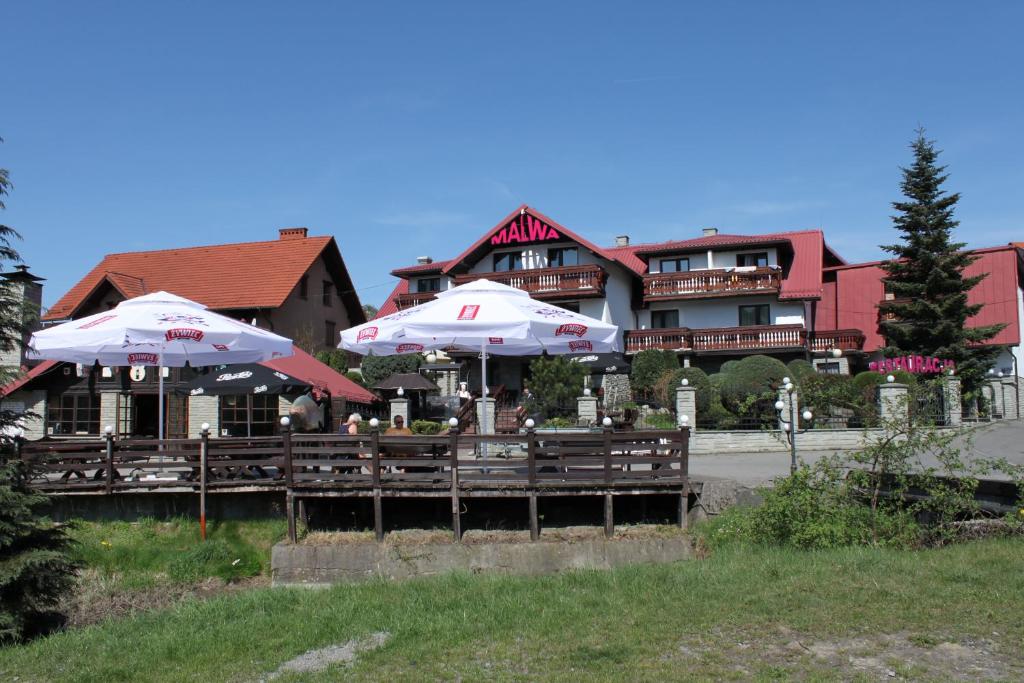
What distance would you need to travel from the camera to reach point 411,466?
12.5 metres

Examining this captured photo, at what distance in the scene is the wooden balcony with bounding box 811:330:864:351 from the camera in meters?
33.4

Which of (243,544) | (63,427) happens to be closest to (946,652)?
(243,544)

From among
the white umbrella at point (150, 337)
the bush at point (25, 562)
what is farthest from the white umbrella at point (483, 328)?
the bush at point (25, 562)

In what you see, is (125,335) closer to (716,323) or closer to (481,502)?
(481,502)

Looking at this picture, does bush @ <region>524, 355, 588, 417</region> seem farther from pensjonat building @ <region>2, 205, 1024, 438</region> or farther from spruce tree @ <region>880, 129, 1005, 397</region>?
spruce tree @ <region>880, 129, 1005, 397</region>

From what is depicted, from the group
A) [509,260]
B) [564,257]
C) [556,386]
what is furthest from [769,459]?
[509,260]

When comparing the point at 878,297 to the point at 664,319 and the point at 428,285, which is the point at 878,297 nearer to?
the point at 664,319

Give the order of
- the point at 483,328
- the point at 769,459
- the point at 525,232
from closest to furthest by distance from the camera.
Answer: the point at 483,328 → the point at 769,459 → the point at 525,232

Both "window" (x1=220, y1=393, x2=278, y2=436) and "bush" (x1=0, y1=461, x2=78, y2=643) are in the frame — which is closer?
"bush" (x1=0, y1=461, x2=78, y2=643)

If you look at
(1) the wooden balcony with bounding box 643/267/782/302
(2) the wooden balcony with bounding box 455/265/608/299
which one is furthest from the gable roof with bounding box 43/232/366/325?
(1) the wooden balcony with bounding box 643/267/782/302

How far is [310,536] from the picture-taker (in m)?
12.5

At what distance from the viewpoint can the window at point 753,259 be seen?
1383 inches

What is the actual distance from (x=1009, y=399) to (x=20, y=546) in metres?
28.5

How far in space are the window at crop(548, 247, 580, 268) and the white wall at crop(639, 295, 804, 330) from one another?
3.91 metres
